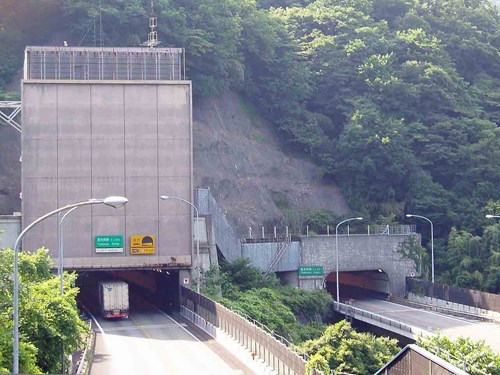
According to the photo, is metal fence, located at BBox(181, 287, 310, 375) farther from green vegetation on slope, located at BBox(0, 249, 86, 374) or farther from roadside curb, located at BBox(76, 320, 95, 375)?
green vegetation on slope, located at BBox(0, 249, 86, 374)

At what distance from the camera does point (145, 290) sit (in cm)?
7912

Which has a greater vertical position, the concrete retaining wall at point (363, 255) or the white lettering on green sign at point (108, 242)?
the white lettering on green sign at point (108, 242)

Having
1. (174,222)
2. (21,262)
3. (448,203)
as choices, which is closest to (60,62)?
(174,222)

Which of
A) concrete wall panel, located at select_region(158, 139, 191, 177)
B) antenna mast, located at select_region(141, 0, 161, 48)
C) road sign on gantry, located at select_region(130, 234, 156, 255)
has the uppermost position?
antenna mast, located at select_region(141, 0, 161, 48)

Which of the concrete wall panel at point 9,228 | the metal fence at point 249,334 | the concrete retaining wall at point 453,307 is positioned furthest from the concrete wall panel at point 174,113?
the concrete retaining wall at point 453,307

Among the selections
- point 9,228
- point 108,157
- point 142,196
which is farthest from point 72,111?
point 9,228

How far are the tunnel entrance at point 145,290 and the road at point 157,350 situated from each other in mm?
7516

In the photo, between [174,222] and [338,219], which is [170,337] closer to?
[174,222]

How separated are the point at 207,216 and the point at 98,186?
34.4 feet

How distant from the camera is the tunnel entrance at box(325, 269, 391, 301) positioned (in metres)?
85.5

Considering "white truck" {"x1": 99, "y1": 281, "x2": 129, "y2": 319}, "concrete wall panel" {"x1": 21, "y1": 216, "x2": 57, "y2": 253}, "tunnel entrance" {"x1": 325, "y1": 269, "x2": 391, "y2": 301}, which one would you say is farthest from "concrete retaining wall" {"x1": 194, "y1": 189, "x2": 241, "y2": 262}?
"white truck" {"x1": 99, "y1": 281, "x2": 129, "y2": 319}

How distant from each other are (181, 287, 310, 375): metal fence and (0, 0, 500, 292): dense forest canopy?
34.0 metres

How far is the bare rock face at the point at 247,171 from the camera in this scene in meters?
88.1

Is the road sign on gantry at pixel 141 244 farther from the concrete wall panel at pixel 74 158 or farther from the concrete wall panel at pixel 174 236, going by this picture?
the concrete wall panel at pixel 74 158
